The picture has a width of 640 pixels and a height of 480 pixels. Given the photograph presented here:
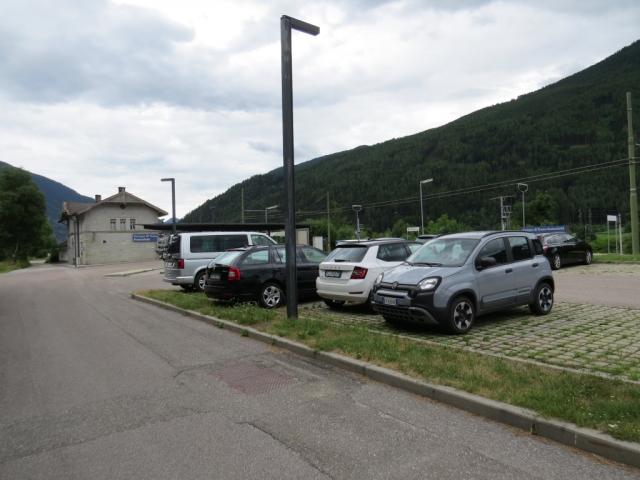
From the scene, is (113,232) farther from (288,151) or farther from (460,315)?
(460,315)

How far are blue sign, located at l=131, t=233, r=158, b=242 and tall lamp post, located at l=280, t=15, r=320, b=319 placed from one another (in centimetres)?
5833

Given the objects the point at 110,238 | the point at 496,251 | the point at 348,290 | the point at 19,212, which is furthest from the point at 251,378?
the point at 19,212

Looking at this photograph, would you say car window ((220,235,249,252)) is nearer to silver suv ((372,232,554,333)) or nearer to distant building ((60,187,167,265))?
silver suv ((372,232,554,333))

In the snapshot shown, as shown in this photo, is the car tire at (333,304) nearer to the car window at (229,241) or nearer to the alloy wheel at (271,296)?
the alloy wheel at (271,296)

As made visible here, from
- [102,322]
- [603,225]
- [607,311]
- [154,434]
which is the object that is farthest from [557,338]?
[603,225]

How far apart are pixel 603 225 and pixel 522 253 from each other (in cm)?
8823

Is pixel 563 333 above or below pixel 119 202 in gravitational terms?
below

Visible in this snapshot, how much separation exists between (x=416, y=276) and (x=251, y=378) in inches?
127

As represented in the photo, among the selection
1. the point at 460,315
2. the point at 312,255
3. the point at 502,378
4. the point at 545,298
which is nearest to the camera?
the point at 502,378

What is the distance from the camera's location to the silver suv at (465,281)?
7496mm

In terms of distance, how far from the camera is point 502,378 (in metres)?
5.03

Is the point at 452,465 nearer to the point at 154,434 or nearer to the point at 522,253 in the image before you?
the point at 154,434

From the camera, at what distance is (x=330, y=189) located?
109 m

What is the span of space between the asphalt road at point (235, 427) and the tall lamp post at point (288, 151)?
6.43 feet
